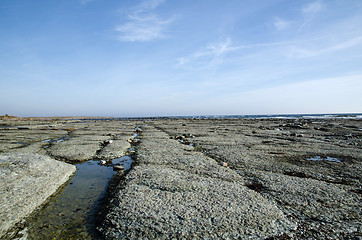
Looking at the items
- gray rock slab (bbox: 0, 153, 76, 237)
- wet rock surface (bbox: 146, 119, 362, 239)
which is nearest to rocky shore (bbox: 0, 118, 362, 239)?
wet rock surface (bbox: 146, 119, 362, 239)

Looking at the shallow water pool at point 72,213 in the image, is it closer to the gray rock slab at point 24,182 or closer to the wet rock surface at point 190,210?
the gray rock slab at point 24,182

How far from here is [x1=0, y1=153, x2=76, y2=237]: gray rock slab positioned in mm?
2408

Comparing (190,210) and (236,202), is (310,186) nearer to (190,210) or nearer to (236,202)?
(236,202)

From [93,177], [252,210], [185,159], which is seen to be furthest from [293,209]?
[93,177]

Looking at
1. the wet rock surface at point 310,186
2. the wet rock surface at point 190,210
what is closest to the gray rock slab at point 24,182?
the wet rock surface at point 190,210

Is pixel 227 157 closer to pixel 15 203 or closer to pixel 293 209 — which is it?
pixel 293 209

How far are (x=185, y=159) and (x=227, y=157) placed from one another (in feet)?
3.96

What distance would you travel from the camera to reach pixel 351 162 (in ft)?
15.8

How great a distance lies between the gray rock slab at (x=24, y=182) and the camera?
2.41 metres

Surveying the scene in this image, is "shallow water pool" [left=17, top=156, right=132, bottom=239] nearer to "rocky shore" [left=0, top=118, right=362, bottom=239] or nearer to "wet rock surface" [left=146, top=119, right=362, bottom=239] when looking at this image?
"rocky shore" [left=0, top=118, right=362, bottom=239]

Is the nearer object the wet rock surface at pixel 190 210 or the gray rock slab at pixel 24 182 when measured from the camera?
the wet rock surface at pixel 190 210

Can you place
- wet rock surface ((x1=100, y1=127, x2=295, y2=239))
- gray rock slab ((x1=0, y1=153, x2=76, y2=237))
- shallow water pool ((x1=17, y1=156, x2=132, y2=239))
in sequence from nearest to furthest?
wet rock surface ((x1=100, y1=127, x2=295, y2=239)) → shallow water pool ((x1=17, y1=156, x2=132, y2=239)) → gray rock slab ((x1=0, y1=153, x2=76, y2=237))

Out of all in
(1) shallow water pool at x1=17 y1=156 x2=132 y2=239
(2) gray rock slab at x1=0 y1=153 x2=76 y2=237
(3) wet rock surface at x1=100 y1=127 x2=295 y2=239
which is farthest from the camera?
(2) gray rock slab at x1=0 y1=153 x2=76 y2=237

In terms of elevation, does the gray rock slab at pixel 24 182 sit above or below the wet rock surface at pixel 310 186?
above
